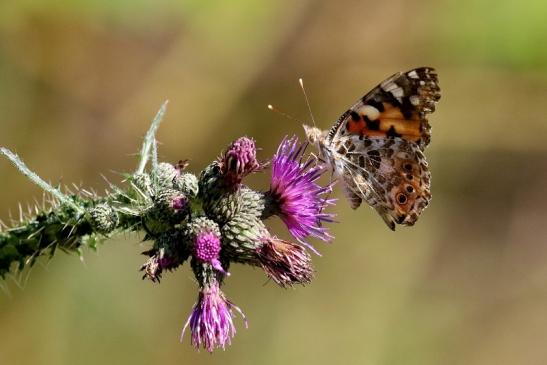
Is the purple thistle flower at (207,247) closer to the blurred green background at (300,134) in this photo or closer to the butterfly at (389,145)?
the butterfly at (389,145)

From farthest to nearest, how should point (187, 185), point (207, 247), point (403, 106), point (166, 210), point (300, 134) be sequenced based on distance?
point (300, 134), point (403, 106), point (187, 185), point (166, 210), point (207, 247)

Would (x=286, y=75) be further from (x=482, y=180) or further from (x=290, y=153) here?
(x=290, y=153)

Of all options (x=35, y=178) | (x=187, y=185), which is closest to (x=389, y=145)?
(x=187, y=185)

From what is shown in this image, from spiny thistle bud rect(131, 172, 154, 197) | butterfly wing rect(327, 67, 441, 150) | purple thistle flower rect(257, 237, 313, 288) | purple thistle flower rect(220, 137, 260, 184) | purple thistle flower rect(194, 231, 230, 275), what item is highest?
butterfly wing rect(327, 67, 441, 150)

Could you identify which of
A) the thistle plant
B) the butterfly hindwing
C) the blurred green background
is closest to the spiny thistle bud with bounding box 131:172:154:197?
the thistle plant

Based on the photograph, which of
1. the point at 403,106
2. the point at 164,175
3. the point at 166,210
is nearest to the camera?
the point at 166,210

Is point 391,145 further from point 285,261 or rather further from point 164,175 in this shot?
point 164,175

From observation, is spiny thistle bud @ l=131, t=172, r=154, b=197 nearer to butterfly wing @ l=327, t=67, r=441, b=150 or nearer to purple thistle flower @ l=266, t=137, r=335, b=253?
purple thistle flower @ l=266, t=137, r=335, b=253

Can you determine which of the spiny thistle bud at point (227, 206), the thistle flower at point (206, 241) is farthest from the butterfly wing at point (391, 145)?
the thistle flower at point (206, 241)
